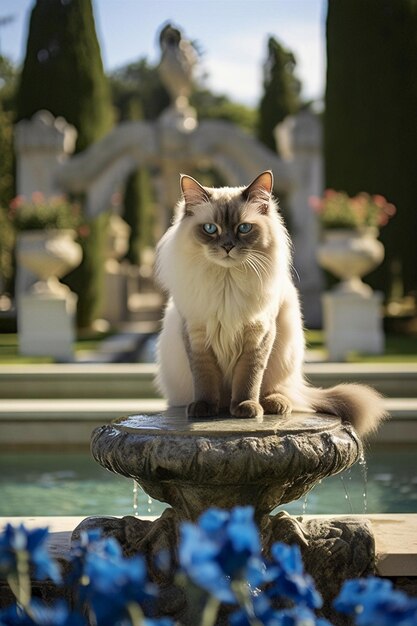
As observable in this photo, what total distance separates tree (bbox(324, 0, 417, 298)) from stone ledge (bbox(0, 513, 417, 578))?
13.1 meters

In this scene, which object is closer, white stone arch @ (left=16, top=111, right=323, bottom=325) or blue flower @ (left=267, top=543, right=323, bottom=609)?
blue flower @ (left=267, top=543, right=323, bottom=609)

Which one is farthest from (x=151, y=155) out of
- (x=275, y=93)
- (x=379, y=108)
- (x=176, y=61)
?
(x=275, y=93)

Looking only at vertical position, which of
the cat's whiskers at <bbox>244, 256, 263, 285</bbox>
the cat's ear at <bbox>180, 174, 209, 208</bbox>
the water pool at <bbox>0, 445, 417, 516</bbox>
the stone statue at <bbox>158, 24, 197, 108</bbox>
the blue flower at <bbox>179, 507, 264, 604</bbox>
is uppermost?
the stone statue at <bbox>158, 24, 197, 108</bbox>

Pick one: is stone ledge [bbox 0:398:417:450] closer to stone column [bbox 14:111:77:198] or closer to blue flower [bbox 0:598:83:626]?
blue flower [bbox 0:598:83:626]

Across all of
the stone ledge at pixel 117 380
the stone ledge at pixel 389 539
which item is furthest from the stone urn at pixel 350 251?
the stone ledge at pixel 389 539

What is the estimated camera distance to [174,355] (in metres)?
3.65

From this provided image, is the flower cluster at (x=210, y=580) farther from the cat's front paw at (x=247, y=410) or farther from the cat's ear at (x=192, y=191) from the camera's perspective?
the cat's ear at (x=192, y=191)

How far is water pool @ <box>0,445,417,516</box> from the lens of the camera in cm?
539

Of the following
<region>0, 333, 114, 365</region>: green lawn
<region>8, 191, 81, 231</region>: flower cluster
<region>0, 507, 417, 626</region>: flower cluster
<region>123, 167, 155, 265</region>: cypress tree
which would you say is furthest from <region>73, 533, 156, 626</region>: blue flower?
<region>123, 167, 155, 265</region>: cypress tree

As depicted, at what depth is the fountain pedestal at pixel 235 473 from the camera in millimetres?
2867

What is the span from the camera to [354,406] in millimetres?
3584

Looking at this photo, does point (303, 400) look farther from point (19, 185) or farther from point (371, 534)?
point (19, 185)

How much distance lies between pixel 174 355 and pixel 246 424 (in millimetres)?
688

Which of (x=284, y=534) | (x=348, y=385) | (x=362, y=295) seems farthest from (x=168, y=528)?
(x=362, y=295)
